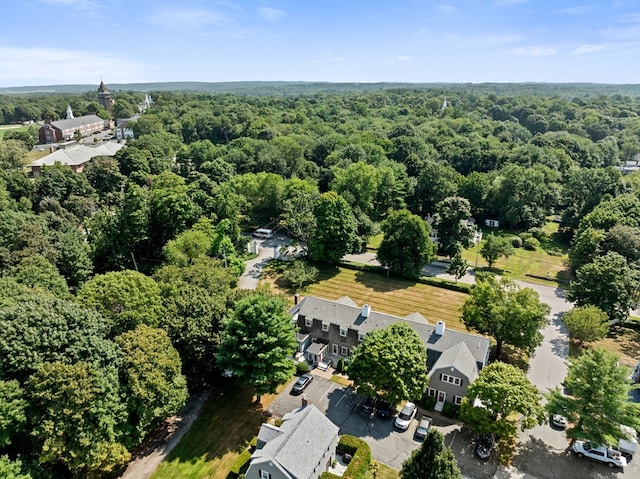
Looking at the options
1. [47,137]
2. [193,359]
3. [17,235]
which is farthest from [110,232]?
[47,137]

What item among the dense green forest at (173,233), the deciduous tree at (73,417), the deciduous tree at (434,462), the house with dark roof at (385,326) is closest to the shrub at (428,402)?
the house with dark roof at (385,326)

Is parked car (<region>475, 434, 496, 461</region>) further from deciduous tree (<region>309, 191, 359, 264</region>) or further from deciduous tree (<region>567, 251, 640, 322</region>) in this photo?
deciduous tree (<region>309, 191, 359, 264</region>)

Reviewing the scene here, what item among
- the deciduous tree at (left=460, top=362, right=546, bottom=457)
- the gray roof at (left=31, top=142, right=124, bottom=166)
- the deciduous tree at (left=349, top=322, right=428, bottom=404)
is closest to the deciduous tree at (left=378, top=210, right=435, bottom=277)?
the deciduous tree at (left=349, top=322, right=428, bottom=404)

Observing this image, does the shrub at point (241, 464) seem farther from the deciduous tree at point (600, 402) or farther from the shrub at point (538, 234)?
the shrub at point (538, 234)

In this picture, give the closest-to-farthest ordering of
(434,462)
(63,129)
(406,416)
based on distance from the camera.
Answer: (434,462) → (406,416) → (63,129)

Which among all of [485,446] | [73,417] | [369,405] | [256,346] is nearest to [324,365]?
[369,405]

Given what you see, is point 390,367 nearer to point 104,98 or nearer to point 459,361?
point 459,361
